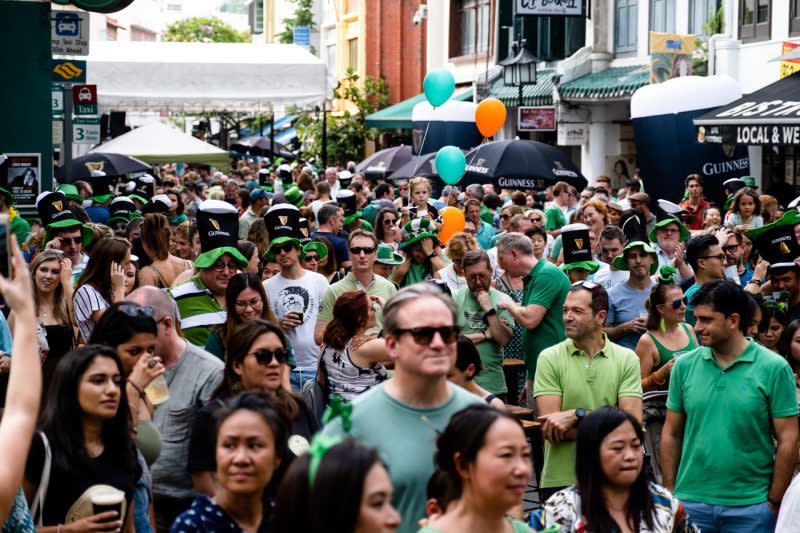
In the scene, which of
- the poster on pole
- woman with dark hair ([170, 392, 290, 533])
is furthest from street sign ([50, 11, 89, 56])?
woman with dark hair ([170, 392, 290, 533])

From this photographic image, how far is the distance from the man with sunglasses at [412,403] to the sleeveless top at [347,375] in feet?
9.74

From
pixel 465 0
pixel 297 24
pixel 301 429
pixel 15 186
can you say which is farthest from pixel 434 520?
pixel 297 24

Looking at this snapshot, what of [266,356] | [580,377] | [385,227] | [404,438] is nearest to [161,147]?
[385,227]

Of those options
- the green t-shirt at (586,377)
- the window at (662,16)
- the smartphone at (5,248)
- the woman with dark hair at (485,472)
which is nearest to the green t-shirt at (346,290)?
the green t-shirt at (586,377)

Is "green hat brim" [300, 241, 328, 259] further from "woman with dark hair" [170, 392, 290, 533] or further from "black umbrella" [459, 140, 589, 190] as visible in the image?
"black umbrella" [459, 140, 589, 190]

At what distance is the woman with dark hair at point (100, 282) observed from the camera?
8.28 meters

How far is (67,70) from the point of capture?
1731cm

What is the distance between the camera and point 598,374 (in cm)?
688

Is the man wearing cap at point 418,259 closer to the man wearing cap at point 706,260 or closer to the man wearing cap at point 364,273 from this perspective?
the man wearing cap at point 364,273

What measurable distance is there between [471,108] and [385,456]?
2337 cm

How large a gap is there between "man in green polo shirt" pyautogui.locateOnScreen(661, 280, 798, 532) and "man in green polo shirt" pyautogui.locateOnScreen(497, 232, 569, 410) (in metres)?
2.73

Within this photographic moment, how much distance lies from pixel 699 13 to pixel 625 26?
3.48 m

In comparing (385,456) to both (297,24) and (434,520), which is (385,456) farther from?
(297,24)

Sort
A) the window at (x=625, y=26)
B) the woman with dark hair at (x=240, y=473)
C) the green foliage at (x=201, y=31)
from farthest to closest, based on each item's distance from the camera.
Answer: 1. the green foliage at (x=201, y=31)
2. the window at (x=625, y=26)
3. the woman with dark hair at (x=240, y=473)
